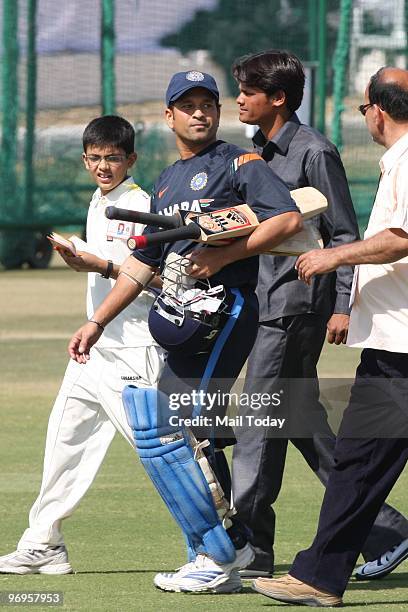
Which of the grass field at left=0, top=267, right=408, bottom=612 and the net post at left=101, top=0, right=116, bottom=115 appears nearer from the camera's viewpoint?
the grass field at left=0, top=267, right=408, bottom=612

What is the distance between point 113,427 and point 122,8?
16.8 metres

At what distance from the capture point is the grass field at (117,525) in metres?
5.64

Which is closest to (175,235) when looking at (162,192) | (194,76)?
(162,192)

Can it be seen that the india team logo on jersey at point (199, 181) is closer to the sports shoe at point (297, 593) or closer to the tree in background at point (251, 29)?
the sports shoe at point (297, 593)

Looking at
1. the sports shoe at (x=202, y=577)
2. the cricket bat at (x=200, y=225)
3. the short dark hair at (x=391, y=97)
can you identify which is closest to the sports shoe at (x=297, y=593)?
the sports shoe at (x=202, y=577)

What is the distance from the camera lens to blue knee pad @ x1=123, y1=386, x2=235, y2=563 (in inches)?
218

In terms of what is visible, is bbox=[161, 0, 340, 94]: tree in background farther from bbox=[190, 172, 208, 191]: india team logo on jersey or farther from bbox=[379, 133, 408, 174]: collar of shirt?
bbox=[379, 133, 408, 174]: collar of shirt

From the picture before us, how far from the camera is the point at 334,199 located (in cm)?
620

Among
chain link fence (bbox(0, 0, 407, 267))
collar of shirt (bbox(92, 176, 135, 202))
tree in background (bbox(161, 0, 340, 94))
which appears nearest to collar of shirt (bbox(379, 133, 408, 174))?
collar of shirt (bbox(92, 176, 135, 202))

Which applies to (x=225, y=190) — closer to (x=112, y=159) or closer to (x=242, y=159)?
(x=242, y=159)

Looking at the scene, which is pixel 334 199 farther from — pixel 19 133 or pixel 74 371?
pixel 19 133

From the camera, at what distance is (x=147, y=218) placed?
17.9 feet

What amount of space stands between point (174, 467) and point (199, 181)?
1.04 meters

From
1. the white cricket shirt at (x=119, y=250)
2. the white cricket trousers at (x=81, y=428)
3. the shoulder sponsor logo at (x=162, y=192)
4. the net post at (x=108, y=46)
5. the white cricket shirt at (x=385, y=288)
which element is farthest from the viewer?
the net post at (x=108, y=46)
